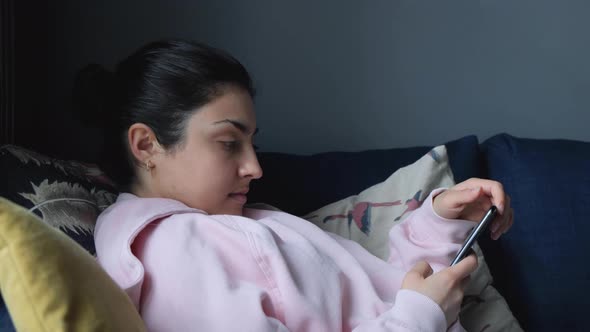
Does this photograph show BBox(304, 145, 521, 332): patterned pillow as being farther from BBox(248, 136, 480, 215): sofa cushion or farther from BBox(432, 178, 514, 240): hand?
BBox(432, 178, 514, 240): hand

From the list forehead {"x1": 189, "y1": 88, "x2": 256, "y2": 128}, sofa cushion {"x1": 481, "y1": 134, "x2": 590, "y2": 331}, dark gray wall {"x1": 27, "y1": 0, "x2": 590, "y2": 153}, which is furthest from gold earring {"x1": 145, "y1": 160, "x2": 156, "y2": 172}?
sofa cushion {"x1": 481, "y1": 134, "x2": 590, "y2": 331}

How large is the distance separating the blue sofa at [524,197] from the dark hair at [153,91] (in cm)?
32

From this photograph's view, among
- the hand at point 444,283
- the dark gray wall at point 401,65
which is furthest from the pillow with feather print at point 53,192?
the dark gray wall at point 401,65

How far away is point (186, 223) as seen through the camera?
37.2 inches

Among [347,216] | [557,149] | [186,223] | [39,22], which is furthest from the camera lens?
[39,22]

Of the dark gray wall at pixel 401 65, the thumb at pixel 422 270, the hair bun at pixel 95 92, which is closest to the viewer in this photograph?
the thumb at pixel 422 270

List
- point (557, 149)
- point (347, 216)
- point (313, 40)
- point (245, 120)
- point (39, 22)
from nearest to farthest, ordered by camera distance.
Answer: point (245, 120) < point (347, 216) < point (557, 149) < point (39, 22) < point (313, 40)

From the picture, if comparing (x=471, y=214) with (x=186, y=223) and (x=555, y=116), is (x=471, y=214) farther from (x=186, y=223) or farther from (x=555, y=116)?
(x=555, y=116)

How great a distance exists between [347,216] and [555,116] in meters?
0.80

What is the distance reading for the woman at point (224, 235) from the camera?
0.84m

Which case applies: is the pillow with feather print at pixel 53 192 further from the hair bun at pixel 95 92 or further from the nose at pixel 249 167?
the nose at pixel 249 167

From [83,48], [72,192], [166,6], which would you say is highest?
[166,6]

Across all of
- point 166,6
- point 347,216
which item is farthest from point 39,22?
point 347,216

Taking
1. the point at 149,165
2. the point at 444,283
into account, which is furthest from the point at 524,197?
the point at 149,165
